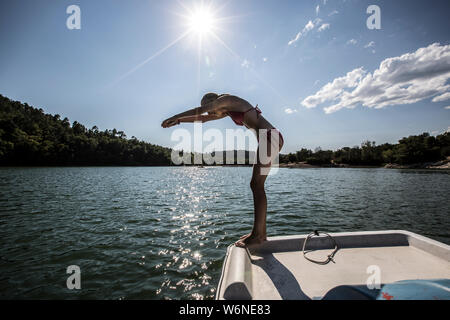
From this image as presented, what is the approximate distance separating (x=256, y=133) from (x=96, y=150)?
13013cm

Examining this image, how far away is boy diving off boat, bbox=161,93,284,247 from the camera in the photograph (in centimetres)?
341

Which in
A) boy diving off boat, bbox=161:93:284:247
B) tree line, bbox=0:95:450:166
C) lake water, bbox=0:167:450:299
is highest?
tree line, bbox=0:95:450:166

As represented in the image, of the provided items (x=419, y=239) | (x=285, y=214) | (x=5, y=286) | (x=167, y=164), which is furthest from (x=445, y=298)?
(x=167, y=164)

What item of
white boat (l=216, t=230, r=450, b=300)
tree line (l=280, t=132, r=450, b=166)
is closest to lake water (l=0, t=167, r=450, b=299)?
white boat (l=216, t=230, r=450, b=300)

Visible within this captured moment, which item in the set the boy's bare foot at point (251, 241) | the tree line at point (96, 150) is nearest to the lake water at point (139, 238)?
the boy's bare foot at point (251, 241)

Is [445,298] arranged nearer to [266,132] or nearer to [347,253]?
[347,253]

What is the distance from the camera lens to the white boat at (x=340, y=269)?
185cm

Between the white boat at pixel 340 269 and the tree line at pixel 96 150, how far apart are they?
74405 mm

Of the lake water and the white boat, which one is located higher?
the white boat

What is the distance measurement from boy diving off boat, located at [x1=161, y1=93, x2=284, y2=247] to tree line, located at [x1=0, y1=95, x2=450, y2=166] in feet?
244

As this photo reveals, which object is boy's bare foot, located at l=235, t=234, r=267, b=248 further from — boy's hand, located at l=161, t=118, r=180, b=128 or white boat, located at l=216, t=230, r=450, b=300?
boy's hand, located at l=161, t=118, r=180, b=128

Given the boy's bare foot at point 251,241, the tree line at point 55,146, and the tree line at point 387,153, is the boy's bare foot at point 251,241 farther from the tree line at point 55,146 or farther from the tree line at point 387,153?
the tree line at point 387,153

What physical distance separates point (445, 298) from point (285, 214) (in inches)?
293

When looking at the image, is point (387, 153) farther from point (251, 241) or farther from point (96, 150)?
point (96, 150)
